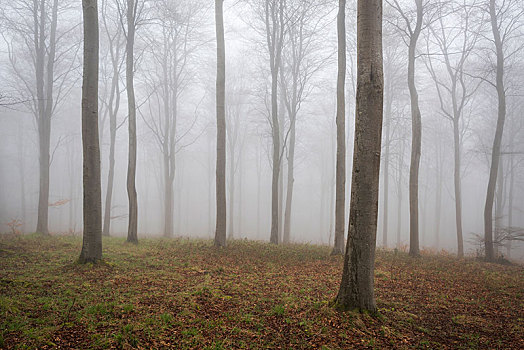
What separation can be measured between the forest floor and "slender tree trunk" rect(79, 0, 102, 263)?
22.4 inches

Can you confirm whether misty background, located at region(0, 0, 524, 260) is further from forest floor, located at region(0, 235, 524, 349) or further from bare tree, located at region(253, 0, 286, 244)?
forest floor, located at region(0, 235, 524, 349)

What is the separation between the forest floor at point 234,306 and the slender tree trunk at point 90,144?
1.87 ft

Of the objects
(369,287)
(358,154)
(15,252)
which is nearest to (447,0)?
(358,154)

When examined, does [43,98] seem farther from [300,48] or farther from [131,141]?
[300,48]

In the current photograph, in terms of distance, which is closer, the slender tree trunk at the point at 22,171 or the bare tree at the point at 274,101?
the bare tree at the point at 274,101

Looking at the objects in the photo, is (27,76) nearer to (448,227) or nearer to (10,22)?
(10,22)

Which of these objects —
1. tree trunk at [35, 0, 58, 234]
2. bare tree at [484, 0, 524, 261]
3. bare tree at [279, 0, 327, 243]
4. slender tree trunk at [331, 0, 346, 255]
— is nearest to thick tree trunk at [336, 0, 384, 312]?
slender tree trunk at [331, 0, 346, 255]

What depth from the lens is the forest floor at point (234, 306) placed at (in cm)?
400

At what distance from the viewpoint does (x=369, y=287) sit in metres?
4.87

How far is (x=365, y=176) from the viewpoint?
15.9ft

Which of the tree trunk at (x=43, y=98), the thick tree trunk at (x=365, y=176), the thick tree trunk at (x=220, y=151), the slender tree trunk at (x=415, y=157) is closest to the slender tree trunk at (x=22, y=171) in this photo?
the tree trunk at (x=43, y=98)

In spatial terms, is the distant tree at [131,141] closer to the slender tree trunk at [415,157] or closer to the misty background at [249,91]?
the misty background at [249,91]

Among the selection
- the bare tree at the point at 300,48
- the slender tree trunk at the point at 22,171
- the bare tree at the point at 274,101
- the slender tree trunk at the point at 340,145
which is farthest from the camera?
Result: the slender tree trunk at the point at 22,171

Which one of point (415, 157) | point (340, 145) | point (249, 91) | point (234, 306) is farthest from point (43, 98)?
point (415, 157)
